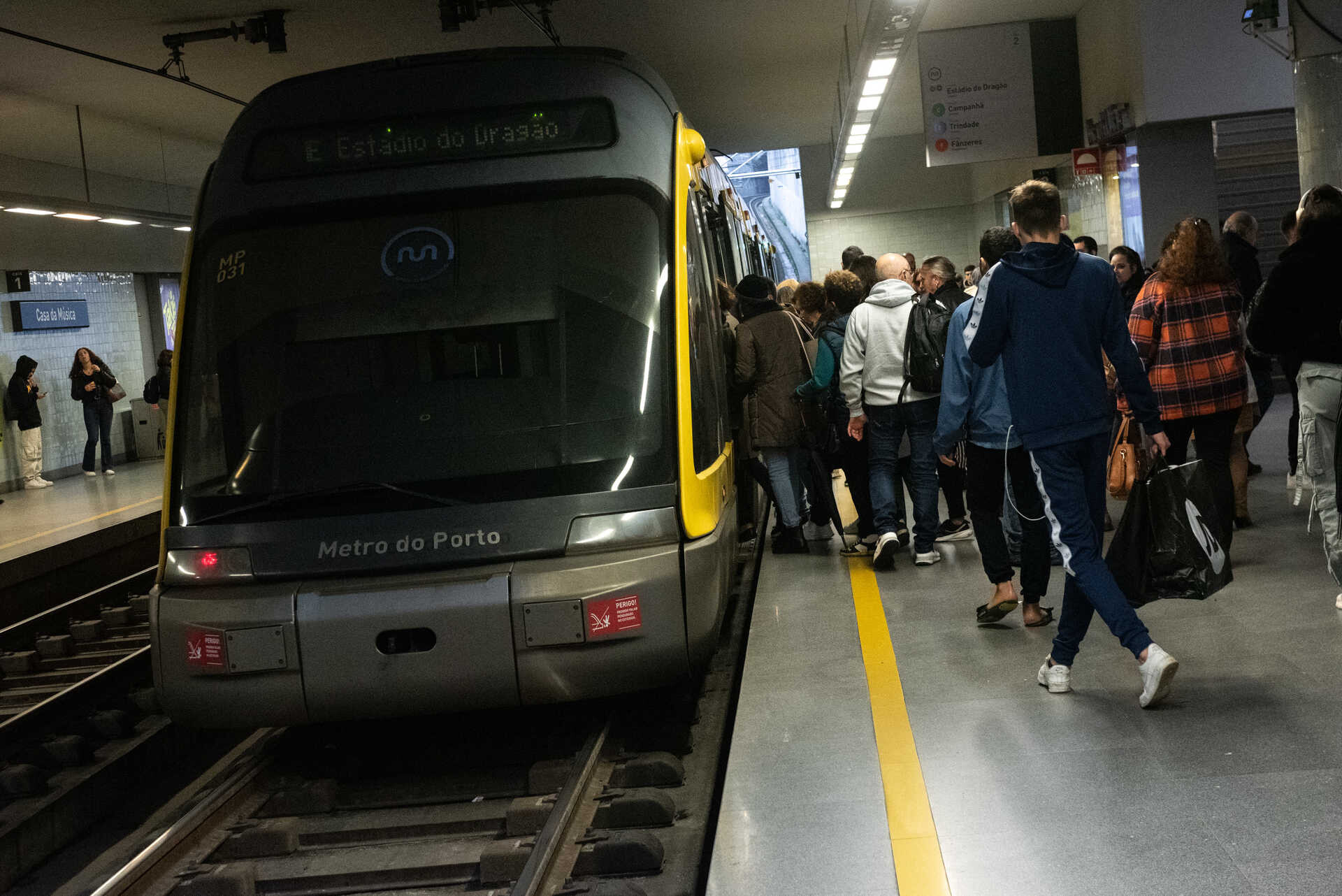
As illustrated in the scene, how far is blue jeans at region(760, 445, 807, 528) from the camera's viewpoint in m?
8.73

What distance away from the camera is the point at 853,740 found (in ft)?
16.0

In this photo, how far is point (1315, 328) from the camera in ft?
19.9

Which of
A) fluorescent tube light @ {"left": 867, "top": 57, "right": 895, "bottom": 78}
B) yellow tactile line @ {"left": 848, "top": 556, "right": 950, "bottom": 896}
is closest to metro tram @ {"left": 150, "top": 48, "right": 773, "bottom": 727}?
yellow tactile line @ {"left": 848, "top": 556, "right": 950, "bottom": 896}

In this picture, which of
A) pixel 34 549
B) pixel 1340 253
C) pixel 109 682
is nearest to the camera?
pixel 1340 253

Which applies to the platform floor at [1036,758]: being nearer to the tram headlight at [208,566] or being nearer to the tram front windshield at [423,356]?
the tram front windshield at [423,356]

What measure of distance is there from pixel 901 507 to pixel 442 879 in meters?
4.92

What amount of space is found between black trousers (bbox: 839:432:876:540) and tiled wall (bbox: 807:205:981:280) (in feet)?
66.6

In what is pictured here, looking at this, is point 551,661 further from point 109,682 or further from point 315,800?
point 109,682

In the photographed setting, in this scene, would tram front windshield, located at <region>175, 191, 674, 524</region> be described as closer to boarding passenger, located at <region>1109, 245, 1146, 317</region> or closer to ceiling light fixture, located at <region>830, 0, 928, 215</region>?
ceiling light fixture, located at <region>830, 0, 928, 215</region>

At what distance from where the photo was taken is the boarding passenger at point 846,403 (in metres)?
8.74

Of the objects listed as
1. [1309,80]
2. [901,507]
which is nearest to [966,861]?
[901,507]

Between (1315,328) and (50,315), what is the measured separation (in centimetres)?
1800

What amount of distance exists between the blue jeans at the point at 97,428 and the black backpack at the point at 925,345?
1508 cm

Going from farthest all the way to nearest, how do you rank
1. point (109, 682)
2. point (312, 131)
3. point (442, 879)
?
point (109, 682)
point (312, 131)
point (442, 879)
